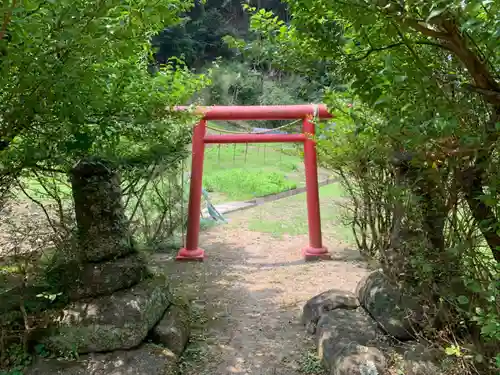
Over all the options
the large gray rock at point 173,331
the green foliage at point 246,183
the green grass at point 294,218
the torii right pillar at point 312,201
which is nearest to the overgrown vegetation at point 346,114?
the large gray rock at point 173,331

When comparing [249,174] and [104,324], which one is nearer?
[104,324]

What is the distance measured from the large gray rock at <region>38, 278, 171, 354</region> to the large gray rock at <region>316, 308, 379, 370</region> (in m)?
1.26

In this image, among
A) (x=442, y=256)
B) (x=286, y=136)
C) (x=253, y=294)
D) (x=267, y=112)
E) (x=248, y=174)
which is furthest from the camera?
(x=248, y=174)

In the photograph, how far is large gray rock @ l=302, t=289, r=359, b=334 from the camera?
3.57 metres

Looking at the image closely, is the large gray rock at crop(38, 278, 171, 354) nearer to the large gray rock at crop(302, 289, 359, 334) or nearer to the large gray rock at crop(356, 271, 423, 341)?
the large gray rock at crop(302, 289, 359, 334)

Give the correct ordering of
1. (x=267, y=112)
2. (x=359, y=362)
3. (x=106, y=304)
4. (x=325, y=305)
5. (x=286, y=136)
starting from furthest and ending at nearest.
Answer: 1. (x=286, y=136)
2. (x=267, y=112)
3. (x=325, y=305)
4. (x=106, y=304)
5. (x=359, y=362)

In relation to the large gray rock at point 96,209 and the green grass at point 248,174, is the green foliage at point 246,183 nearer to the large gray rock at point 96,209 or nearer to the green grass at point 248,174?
the green grass at point 248,174

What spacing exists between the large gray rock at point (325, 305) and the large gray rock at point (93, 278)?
5.16 ft

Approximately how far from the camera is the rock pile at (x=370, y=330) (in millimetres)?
2566

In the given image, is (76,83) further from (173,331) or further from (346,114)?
(173,331)

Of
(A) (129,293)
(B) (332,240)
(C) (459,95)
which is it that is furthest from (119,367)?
(B) (332,240)

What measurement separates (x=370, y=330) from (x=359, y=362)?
48 centimetres

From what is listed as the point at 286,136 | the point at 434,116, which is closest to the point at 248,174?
the point at 286,136

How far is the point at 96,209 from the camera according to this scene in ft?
10.3
